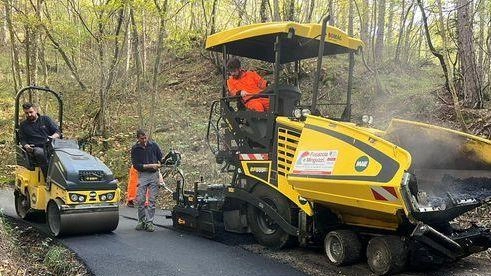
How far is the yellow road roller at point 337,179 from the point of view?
420 cm

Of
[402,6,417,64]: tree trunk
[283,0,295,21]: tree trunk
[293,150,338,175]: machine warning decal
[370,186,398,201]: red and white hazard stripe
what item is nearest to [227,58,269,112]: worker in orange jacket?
[293,150,338,175]: machine warning decal

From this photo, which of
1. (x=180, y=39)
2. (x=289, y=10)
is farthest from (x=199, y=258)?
(x=289, y=10)

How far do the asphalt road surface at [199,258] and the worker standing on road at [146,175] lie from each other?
0.30 meters

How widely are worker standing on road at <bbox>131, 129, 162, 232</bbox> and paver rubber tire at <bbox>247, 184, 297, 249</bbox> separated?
1.76 meters

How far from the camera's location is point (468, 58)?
9.36 metres

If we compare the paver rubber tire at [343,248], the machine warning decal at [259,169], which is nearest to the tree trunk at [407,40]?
the machine warning decal at [259,169]

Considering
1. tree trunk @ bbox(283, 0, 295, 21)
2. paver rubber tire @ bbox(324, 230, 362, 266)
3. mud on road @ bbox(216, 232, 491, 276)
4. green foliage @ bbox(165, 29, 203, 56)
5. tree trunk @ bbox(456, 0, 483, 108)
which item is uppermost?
tree trunk @ bbox(283, 0, 295, 21)

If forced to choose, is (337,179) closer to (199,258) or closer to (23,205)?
(199,258)

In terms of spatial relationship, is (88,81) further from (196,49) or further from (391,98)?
(391,98)

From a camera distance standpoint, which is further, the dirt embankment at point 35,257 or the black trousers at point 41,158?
the black trousers at point 41,158

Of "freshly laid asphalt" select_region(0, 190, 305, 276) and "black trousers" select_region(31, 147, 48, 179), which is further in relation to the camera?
"black trousers" select_region(31, 147, 48, 179)

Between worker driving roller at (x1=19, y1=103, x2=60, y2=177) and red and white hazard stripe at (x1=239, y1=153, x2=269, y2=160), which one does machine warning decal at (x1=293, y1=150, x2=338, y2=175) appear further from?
worker driving roller at (x1=19, y1=103, x2=60, y2=177)

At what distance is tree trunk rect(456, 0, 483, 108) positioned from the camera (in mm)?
9195

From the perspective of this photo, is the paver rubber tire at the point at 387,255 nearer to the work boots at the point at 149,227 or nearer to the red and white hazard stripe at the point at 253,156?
the red and white hazard stripe at the point at 253,156
